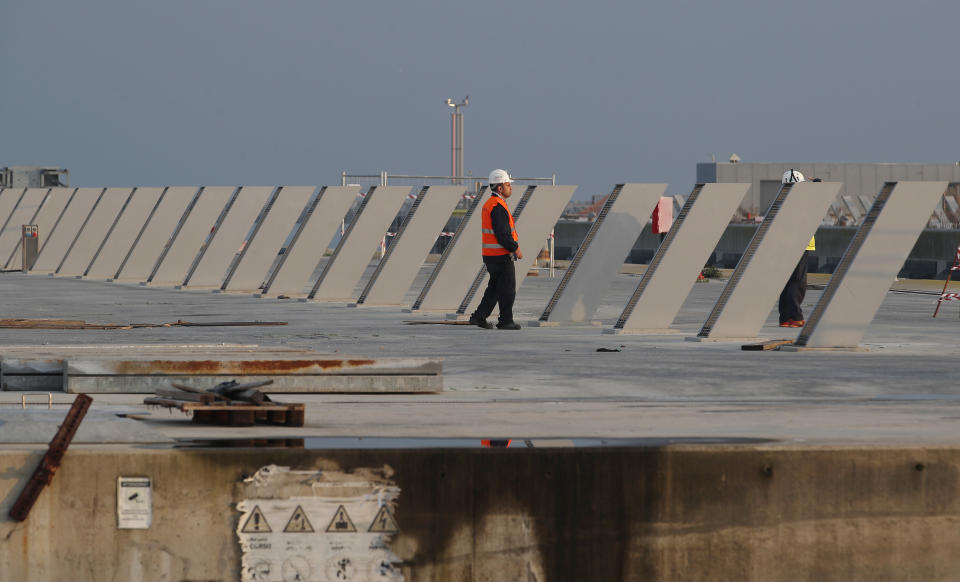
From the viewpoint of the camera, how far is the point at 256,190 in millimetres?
29797

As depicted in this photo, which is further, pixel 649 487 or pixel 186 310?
pixel 186 310

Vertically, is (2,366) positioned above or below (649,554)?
above

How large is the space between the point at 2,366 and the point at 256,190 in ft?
61.8

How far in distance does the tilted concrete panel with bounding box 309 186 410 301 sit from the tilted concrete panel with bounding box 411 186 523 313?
2311mm

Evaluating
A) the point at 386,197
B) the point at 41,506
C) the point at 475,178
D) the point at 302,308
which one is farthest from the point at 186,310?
the point at 41,506

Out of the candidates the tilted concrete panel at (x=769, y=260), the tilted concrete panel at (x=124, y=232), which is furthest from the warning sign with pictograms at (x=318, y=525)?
the tilted concrete panel at (x=124, y=232)

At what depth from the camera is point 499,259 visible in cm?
1927

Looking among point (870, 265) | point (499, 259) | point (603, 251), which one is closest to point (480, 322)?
point (499, 259)

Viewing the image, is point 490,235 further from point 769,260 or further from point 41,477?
point 41,477

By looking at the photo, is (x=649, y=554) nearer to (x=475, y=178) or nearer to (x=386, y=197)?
(x=386, y=197)

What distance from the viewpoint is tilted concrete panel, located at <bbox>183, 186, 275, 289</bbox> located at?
97.8 feet

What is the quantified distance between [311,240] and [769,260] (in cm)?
1113

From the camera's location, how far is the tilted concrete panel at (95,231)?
36.6 m

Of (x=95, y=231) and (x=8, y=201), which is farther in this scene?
(x=8, y=201)
